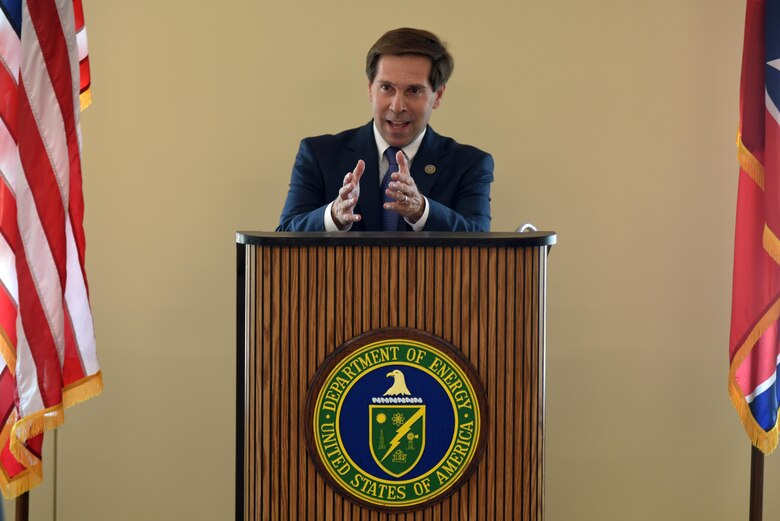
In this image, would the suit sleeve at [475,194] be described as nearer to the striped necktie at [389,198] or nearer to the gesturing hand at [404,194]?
the striped necktie at [389,198]

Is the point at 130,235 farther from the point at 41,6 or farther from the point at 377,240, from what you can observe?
the point at 377,240

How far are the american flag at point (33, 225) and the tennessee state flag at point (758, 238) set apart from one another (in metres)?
1.97

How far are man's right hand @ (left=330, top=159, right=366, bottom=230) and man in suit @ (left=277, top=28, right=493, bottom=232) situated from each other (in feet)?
1.26

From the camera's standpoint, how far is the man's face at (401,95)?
2.43 meters

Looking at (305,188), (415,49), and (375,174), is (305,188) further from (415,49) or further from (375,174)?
(415,49)

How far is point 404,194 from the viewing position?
1946 millimetres

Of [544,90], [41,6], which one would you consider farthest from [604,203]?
[41,6]

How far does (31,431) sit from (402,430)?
3.81 ft

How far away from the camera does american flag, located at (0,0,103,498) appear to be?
237cm

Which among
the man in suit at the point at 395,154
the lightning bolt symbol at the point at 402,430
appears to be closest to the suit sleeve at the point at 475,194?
the man in suit at the point at 395,154

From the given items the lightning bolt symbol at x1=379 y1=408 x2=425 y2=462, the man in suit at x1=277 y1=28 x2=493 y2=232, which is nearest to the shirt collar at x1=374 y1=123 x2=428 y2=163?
the man in suit at x1=277 y1=28 x2=493 y2=232

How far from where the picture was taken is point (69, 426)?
124 inches

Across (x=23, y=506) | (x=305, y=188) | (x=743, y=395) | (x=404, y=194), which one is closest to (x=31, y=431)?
(x=23, y=506)

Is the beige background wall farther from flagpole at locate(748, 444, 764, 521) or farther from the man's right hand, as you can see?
the man's right hand
